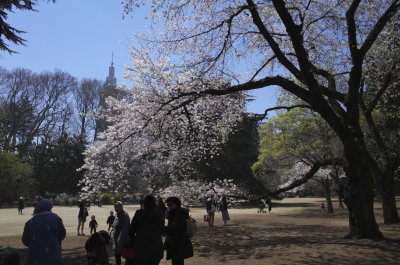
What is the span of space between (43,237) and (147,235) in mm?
1394

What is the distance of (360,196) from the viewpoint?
33.9ft

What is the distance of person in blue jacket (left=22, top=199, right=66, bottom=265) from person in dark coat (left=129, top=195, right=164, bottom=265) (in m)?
1.03

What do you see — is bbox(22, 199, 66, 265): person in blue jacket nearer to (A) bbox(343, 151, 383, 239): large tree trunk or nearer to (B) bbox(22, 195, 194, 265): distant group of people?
(B) bbox(22, 195, 194, 265): distant group of people

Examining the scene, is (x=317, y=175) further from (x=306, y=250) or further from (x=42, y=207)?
(x=42, y=207)

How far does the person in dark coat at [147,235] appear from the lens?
492 centimetres

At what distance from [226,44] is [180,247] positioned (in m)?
8.10

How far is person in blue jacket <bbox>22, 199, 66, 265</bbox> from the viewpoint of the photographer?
4.78 meters

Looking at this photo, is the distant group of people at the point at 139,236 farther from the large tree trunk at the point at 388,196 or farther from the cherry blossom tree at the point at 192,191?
the cherry blossom tree at the point at 192,191

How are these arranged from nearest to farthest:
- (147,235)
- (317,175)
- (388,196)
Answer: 1. (147,235)
2. (388,196)
3. (317,175)

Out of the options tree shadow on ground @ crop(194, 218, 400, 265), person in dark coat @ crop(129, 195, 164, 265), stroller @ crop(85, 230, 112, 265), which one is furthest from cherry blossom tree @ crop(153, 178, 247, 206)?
person in dark coat @ crop(129, 195, 164, 265)

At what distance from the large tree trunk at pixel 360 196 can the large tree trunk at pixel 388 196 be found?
18.0 feet

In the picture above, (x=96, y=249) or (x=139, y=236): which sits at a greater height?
(x=139, y=236)

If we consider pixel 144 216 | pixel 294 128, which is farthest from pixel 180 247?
pixel 294 128

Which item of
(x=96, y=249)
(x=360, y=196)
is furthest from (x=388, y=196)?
(x=96, y=249)
